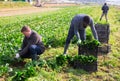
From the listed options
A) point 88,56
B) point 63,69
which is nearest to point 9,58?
point 63,69

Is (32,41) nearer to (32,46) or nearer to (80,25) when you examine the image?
(32,46)

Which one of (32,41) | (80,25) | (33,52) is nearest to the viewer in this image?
(32,41)

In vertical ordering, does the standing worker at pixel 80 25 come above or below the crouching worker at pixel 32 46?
above

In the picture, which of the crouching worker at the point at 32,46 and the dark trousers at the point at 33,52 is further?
the dark trousers at the point at 33,52

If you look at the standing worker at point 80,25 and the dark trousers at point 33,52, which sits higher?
the standing worker at point 80,25

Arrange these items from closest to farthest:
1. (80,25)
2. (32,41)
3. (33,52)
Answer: (32,41)
(33,52)
(80,25)

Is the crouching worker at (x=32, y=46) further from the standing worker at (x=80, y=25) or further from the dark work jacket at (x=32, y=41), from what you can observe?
the standing worker at (x=80, y=25)

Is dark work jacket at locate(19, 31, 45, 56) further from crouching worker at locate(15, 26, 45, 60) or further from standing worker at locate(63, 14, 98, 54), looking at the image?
standing worker at locate(63, 14, 98, 54)

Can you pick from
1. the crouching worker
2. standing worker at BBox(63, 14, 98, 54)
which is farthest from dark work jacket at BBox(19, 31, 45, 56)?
standing worker at BBox(63, 14, 98, 54)

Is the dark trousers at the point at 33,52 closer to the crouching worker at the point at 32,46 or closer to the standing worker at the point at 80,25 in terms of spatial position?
the crouching worker at the point at 32,46

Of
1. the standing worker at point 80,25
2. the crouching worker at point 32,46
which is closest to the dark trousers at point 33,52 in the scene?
the crouching worker at point 32,46

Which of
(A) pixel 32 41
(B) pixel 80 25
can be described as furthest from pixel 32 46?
(B) pixel 80 25

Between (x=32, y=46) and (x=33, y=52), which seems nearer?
(x=32, y=46)

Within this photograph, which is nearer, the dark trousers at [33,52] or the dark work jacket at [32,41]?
the dark work jacket at [32,41]
